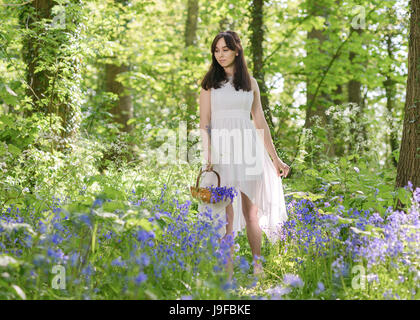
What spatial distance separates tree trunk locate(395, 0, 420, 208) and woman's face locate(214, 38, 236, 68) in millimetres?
1872

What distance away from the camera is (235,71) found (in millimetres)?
3938

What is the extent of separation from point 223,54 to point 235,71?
0.18 metres

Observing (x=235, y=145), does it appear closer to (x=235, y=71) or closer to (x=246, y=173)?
(x=246, y=173)

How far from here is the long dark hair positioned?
3850 mm

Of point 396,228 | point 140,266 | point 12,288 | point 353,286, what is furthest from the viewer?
point 396,228

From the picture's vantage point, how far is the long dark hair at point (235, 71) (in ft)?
12.6

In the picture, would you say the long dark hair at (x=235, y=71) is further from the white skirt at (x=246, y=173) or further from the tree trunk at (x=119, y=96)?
the tree trunk at (x=119, y=96)

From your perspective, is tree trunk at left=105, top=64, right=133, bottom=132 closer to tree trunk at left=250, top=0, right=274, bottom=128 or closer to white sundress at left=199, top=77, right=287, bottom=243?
tree trunk at left=250, top=0, right=274, bottom=128

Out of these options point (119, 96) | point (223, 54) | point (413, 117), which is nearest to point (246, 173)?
point (223, 54)

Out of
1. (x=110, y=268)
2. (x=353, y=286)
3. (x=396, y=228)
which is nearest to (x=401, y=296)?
(x=353, y=286)
